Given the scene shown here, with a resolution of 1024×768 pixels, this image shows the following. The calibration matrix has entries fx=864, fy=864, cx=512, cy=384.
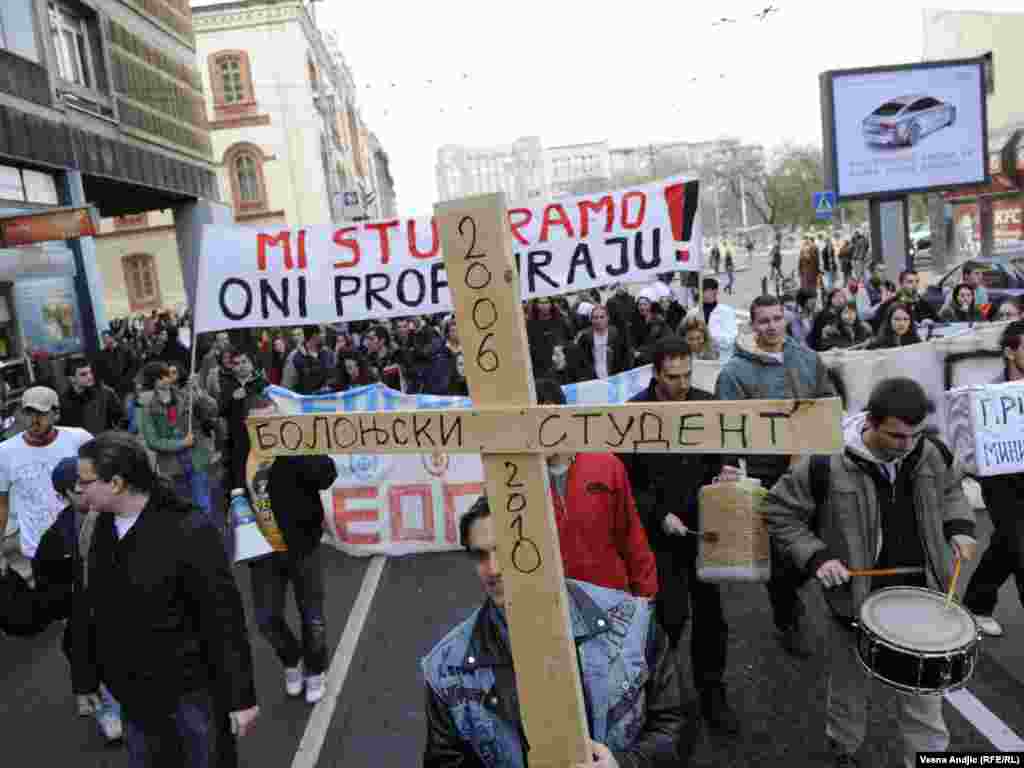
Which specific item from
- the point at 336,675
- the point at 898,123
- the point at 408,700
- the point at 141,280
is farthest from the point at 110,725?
the point at 141,280

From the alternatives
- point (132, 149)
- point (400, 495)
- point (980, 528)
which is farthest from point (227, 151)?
point (980, 528)

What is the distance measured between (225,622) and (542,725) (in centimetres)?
154

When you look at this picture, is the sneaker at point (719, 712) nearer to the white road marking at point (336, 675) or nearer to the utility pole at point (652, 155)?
the white road marking at point (336, 675)

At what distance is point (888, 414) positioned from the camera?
3014 millimetres

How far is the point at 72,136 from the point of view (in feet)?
49.1

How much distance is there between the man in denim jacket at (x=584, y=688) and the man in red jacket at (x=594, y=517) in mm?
1139

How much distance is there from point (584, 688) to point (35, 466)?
158 inches

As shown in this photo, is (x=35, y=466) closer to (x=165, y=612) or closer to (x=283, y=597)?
(x=283, y=597)

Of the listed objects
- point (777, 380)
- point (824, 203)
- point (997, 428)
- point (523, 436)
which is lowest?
point (997, 428)

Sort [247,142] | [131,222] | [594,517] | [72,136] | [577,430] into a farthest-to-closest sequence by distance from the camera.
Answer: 1. [247,142]
2. [131,222]
3. [72,136]
4. [594,517]
5. [577,430]

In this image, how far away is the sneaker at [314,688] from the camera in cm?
463

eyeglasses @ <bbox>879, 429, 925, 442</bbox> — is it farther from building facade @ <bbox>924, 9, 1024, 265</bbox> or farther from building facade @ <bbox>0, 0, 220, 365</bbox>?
building facade @ <bbox>924, 9, 1024, 265</bbox>

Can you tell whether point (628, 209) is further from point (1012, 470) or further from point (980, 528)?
point (980, 528)

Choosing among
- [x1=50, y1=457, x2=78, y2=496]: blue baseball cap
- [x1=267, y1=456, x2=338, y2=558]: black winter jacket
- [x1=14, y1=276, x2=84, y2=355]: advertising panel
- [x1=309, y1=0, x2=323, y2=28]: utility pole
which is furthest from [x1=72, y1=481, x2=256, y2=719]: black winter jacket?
[x1=309, y1=0, x2=323, y2=28]: utility pole
